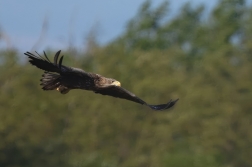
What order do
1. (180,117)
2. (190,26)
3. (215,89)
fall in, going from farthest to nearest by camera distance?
1. (190,26)
2. (215,89)
3. (180,117)

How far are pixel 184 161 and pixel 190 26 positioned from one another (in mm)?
37986

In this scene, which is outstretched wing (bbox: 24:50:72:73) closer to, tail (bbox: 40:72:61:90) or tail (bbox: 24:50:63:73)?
tail (bbox: 24:50:63:73)

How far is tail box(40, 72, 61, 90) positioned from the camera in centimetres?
1250

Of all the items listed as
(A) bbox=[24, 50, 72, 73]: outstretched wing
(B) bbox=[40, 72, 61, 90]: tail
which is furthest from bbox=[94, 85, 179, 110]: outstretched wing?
(A) bbox=[24, 50, 72, 73]: outstretched wing

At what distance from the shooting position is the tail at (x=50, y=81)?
41.0 feet

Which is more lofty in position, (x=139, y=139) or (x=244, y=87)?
(x=244, y=87)

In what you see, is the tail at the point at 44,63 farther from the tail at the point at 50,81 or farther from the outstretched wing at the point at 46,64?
the tail at the point at 50,81

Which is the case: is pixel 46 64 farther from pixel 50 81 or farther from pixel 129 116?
pixel 129 116

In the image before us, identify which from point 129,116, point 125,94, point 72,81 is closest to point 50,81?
point 72,81

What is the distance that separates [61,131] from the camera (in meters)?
37.0

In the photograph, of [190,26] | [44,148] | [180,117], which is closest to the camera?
[44,148]

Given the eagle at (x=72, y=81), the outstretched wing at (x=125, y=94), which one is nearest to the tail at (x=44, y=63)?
the eagle at (x=72, y=81)

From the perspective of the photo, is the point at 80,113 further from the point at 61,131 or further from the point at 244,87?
the point at 244,87

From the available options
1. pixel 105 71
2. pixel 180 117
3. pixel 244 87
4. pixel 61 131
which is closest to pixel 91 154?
pixel 61 131
